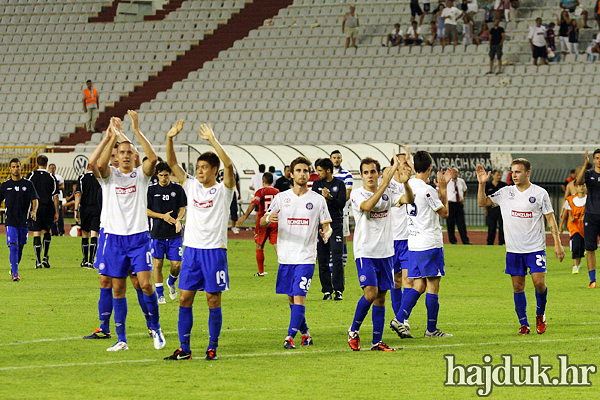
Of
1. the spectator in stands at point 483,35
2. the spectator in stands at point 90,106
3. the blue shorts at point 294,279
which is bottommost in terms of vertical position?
the blue shorts at point 294,279

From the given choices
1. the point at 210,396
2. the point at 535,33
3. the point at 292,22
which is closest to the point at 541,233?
the point at 210,396

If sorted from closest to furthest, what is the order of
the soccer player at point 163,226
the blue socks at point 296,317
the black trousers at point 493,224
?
the blue socks at point 296,317
the soccer player at point 163,226
the black trousers at point 493,224

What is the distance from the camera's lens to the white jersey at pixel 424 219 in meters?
9.99

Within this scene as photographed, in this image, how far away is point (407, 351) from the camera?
9.17 m

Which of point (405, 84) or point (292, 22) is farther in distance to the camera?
point (292, 22)

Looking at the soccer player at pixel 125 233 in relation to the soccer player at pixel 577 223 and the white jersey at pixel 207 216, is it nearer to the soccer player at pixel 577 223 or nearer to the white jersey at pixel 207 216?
the white jersey at pixel 207 216

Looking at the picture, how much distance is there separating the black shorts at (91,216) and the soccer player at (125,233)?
8.44m

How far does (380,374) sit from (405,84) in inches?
1074

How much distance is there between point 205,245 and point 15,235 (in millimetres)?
8849

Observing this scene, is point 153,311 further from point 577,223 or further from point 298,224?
point 577,223

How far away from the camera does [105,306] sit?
31.8ft

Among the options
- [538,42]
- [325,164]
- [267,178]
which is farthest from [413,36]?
[325,164]

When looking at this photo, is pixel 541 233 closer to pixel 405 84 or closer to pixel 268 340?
pixel 268 340

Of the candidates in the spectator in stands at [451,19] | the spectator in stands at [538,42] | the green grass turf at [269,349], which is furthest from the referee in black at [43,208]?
the spectator in stands at [451,19]
